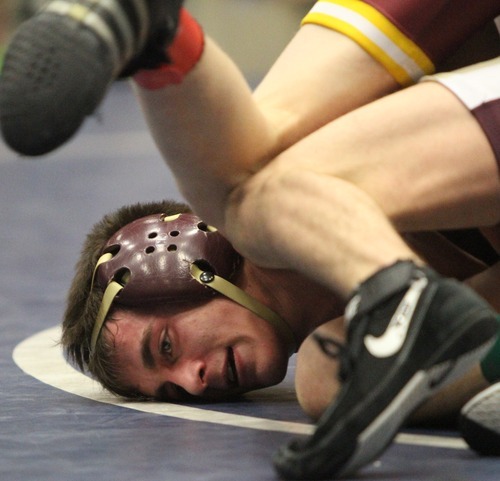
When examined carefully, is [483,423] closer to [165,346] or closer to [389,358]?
[389,358]

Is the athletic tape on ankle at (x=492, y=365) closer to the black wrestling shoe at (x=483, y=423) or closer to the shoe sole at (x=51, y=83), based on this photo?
the black wrestling shoe at (x=483, y=423)

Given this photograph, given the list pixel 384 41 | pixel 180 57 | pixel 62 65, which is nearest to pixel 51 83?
pixel 62 65

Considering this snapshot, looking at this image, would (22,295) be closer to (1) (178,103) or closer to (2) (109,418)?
(2) (109,418)

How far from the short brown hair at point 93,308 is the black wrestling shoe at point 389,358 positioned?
0.86 m

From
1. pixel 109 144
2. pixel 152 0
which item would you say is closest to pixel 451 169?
pixel 152 0

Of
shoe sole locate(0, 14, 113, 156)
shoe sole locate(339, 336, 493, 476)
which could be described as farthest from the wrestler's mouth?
shoe sole locate(0, 14, 113, 156)

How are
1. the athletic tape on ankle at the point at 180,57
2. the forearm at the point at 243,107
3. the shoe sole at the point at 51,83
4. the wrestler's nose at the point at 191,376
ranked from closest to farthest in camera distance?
the shoe sole at the point at 51,83, the athletic tape on ankle at the point at 180,57, the forearm at the point at 243,107, the wrestler's nose at the point at 191,376

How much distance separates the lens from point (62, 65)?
192 cm

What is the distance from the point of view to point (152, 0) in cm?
200

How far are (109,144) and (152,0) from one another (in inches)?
315

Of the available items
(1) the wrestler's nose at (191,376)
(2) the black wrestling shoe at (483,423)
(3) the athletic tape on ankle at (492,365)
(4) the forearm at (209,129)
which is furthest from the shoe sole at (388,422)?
(1) the wrestler's nose at (191,376)

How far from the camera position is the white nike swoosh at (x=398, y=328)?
198 cm

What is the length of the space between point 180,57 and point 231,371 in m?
0.87

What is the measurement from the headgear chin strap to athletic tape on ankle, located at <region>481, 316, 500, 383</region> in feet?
1.80
